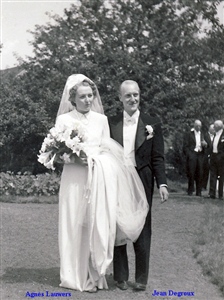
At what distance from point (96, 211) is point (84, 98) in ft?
3.93

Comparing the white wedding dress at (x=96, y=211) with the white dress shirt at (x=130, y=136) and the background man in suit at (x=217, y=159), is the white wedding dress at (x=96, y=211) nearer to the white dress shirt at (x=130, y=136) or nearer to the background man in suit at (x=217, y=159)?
the white dress shirt at (x=130, y=136)

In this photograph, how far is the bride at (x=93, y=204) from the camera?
5.58m

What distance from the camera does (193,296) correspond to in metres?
5.56

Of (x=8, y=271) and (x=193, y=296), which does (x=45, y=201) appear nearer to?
(x=8, y=271)

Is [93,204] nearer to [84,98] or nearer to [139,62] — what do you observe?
[84,98]

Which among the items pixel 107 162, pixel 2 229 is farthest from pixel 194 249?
pixel 2 229

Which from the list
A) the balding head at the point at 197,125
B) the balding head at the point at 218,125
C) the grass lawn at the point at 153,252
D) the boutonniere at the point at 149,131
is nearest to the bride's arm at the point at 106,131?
the boutonniere at the point at 149,131

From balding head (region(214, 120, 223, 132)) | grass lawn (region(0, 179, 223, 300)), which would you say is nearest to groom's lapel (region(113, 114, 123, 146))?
grass lawn (region(0, 179, 223, 300))

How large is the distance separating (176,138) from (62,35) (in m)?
5.87

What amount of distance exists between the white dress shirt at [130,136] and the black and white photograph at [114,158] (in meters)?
0.01

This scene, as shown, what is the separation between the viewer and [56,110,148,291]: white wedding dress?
5570mm

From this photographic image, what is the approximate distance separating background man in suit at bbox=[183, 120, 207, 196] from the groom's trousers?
10.1 m

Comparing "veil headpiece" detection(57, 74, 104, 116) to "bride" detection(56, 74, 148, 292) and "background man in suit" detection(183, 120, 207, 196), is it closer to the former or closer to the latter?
"bride" detection(56, 74, 148, 292)

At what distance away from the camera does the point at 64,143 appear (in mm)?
5629
